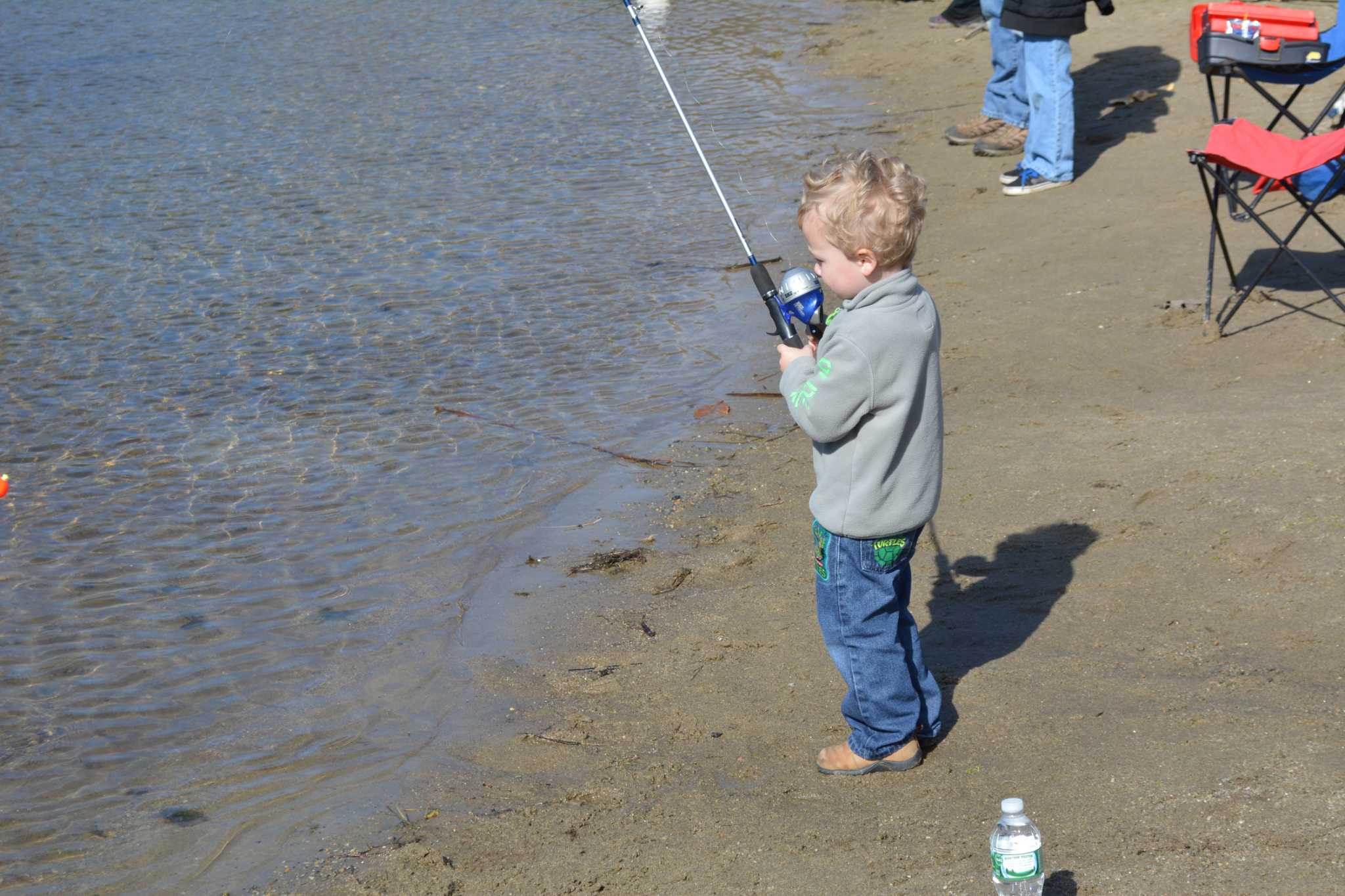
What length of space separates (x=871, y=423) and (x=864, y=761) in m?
0.87

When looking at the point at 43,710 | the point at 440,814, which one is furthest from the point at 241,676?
the point at 440,814

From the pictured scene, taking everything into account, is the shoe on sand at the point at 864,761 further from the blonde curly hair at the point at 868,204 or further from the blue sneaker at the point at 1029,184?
the blue sneaker at the point at 1029,184

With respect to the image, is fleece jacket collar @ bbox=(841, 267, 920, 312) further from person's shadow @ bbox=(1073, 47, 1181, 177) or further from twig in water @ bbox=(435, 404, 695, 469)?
person's shadow @ bbox=(1073, 47, 1181, 177)

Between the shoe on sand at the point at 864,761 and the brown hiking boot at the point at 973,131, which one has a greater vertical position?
the shoe on sand at the point at 864,761

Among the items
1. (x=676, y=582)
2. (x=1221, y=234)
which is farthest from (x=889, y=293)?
(x=1221, y=234)

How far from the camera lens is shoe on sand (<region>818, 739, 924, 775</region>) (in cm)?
325

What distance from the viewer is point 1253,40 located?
20.4 feet

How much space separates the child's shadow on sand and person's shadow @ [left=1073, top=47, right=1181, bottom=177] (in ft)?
15.2

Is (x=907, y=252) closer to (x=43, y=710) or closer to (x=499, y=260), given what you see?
(x=43, y=710)

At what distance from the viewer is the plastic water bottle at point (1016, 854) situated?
2541 millimetres

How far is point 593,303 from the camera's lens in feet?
23.8

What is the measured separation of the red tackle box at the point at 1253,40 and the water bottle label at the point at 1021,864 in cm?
482

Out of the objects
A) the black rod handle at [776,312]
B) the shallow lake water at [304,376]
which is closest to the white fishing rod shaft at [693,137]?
the black rod handle at [776,312]

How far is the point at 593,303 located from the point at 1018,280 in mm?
2207
